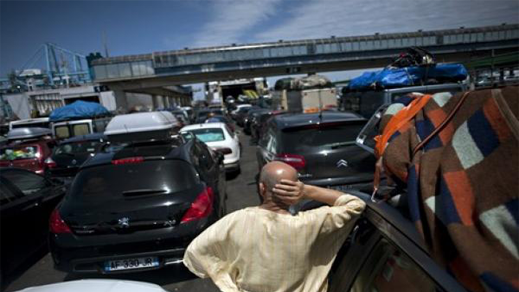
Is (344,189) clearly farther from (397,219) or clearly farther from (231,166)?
(231,166)

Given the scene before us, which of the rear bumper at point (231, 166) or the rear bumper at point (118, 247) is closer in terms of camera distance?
the rear bumper at point (118, 247)

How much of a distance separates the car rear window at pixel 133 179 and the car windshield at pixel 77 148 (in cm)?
517

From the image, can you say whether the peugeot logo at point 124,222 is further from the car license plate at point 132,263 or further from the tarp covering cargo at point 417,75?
the tarp covering cargo at point 417,75

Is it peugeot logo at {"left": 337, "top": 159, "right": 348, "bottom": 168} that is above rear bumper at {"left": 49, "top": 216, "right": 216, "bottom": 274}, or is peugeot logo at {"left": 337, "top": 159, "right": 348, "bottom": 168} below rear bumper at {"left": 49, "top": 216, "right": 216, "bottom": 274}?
above

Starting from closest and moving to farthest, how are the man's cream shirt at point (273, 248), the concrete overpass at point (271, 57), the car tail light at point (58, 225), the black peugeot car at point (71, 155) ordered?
1. the man's cream shirt at point (273, 248)
2. the car tail light at point (58, 225)
3. the black peugeot car at point (71, 155)
4. the concrete overpass at point (271, 57)

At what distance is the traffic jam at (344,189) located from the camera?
964 millimetres

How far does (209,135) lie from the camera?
974 centimetres

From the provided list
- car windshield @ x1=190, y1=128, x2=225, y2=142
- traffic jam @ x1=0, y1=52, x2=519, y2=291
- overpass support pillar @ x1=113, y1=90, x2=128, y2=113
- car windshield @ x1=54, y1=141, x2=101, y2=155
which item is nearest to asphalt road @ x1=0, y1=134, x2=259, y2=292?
traffic jam @ x1=0, y1=52, x2=519, y2=291

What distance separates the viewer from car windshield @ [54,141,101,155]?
8266mm

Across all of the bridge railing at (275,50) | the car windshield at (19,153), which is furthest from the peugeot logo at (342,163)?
the bridge railing at (275,50)

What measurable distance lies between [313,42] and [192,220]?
3852cm

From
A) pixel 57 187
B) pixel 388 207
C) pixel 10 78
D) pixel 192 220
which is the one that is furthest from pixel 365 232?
pixel 10 78

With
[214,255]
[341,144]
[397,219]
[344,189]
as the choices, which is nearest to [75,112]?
[341,144]

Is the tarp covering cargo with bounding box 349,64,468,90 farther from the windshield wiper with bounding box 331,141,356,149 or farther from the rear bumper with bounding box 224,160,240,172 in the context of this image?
the rear bumper with bounding box 224,160,240,172
